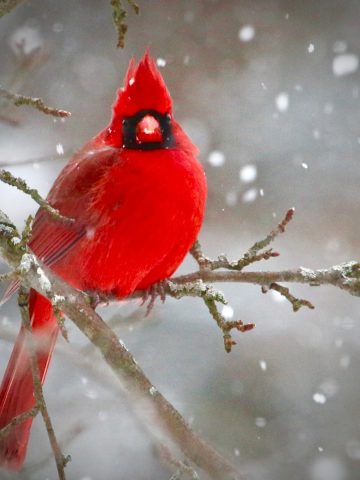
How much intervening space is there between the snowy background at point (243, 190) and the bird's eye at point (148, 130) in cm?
147

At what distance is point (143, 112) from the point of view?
9.89 ft

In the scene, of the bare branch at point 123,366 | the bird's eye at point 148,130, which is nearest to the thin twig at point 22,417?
the bare branch at point 123,366

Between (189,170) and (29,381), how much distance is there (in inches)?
35.7

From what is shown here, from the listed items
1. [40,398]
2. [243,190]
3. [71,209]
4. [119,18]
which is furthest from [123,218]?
[243,190]

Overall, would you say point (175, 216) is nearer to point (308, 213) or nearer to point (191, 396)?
point (191, 396)

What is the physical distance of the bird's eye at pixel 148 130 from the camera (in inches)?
117

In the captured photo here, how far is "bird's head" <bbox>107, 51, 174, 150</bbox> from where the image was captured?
2.95 m

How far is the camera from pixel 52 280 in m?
2.11

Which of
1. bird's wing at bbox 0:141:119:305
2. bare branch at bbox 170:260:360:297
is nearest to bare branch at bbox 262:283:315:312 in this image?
bare branch at bbox 170:260:360:297

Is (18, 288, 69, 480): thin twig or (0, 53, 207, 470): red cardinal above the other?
(0, 53, 207, 470): red cardinal

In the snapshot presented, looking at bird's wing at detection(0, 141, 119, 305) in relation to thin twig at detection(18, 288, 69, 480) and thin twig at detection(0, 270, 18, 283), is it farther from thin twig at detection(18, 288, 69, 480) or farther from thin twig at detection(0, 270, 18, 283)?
thin twig at detection(0, 270, 18, 283)

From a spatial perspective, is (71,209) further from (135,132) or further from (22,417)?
(22,417)

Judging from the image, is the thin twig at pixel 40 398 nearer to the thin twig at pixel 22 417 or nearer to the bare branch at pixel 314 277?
the thin twig at pixel 22 417

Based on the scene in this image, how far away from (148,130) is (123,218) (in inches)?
12.8
